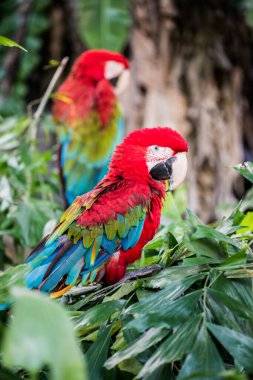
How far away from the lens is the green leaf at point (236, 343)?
0.51m

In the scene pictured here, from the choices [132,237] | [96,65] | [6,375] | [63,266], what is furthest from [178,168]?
[96,65]

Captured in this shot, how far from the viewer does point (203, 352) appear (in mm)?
504

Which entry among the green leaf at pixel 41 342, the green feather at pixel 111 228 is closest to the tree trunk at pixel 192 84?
the green feather at pixel 111 228

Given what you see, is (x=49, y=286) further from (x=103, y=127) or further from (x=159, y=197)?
(x=103, y=127)

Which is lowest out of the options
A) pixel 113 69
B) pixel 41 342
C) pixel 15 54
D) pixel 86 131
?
pixel 15 54

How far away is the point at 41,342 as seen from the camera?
13.2 inches

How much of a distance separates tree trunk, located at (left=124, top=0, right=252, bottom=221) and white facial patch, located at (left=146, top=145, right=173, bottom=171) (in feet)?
5.14

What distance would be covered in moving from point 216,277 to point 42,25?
7.45 feet

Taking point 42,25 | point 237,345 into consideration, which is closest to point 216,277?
point 237,345

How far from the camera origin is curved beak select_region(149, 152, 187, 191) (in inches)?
35.3

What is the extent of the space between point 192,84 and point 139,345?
212 centimetres

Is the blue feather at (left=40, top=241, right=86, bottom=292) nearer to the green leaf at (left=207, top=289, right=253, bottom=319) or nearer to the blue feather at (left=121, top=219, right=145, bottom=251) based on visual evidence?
the blue feather at (left=121, top=219, right=145, bottom=251)

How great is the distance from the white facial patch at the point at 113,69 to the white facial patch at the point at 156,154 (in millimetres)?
799

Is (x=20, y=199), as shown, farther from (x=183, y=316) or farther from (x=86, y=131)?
(x=183, y=316)
